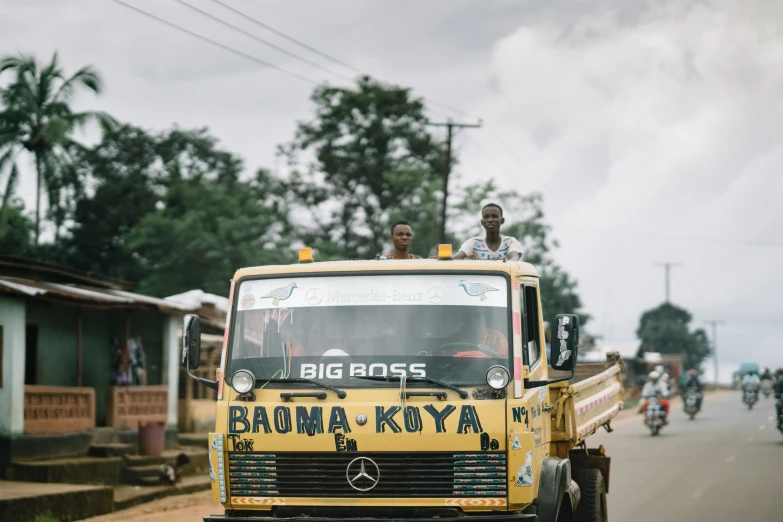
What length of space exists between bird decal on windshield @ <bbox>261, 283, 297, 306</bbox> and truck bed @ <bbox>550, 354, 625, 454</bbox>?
6.73ft

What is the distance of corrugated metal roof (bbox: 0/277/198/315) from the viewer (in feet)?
53.5

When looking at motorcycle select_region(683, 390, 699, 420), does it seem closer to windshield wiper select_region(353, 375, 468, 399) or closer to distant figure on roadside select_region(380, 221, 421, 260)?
distant figure on roadside select_region(380, 221, 421, 260)

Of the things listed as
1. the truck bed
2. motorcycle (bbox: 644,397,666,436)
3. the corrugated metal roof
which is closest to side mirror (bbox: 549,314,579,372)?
the truck bed

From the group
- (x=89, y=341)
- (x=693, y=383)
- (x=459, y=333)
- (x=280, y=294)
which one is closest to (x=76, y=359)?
(x=89, y=341)

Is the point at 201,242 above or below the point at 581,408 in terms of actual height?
above

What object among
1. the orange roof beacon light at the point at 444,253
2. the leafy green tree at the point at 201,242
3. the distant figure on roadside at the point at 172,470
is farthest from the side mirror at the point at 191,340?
the leafy green tree at the point at 201,242

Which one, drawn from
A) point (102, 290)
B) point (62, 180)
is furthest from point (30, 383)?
point (62, 180)

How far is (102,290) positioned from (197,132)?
28888 millimetres

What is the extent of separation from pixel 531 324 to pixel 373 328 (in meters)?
1.07

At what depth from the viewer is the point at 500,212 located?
28.3 feet

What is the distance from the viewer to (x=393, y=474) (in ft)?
21.1

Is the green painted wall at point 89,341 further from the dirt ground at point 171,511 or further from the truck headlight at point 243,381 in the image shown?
the truck headlight at point 243,381

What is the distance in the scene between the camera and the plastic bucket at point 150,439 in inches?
740

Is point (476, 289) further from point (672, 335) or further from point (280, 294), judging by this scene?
point (672, 335)
